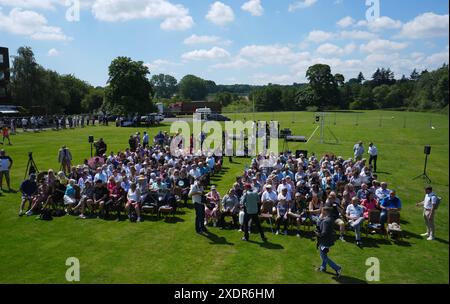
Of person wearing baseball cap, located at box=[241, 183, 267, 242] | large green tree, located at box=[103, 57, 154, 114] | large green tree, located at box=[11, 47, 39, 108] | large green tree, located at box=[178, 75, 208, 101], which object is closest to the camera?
person wearing baseball cap, located at box=[241, 183, 267, 242]

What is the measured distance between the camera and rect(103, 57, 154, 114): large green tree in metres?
53.9

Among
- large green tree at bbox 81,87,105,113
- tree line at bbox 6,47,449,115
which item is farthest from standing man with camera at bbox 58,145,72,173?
Result: large green tree at bbox 81,87,105,113

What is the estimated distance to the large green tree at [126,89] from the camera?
53906mm

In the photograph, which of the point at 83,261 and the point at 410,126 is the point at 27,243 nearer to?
the point at 83,261

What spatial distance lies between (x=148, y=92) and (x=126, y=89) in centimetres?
331

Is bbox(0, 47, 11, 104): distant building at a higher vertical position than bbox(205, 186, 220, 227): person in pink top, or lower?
higher

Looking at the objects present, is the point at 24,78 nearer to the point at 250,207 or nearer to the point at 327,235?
the point at 250,207

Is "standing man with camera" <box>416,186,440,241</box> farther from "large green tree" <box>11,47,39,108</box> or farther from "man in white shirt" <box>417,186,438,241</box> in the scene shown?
"large green tree" <box>11,47,39,108</box>

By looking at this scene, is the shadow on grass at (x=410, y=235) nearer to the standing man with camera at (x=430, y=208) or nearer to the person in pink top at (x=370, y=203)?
the standing man with camera at (x=430, y=208)

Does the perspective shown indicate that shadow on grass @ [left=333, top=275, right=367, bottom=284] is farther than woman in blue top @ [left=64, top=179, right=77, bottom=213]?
No

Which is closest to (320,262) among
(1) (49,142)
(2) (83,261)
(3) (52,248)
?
(2) (83,261)

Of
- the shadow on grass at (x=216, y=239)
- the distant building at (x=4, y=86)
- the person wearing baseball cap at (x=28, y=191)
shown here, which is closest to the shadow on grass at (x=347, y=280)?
the shadow on grass at (x=216, y=239)

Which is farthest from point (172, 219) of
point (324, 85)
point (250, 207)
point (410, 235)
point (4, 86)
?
point (324, 85)

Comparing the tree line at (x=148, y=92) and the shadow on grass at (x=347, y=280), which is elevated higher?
the tree line at (x=148, y=92)
